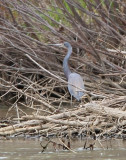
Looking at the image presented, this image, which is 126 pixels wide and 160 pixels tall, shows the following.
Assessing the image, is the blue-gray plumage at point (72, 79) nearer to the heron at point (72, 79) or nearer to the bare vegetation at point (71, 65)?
the heron at point (72, 79)

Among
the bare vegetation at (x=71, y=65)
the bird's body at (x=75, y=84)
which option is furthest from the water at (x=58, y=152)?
the bird's body at (x=75, y=84)

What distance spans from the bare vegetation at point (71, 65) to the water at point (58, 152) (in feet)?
1.09

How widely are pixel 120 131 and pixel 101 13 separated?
3045mm

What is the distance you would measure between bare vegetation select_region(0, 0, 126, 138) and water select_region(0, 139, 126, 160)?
33cm

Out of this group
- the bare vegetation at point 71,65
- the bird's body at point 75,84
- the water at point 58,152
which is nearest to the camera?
the water at point 58,152

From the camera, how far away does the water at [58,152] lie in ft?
16.4

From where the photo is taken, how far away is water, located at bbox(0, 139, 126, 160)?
197 inches

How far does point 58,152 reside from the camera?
17.6 ft

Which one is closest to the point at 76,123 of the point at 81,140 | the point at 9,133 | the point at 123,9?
the point at 81,140

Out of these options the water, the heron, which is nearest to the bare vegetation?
the heron

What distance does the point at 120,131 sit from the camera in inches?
243

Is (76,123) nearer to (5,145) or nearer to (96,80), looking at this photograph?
(5,145)

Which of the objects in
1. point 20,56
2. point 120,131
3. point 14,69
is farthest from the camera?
point 20,56

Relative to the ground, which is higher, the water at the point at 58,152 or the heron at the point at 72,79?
the heron at the point at 72,79
